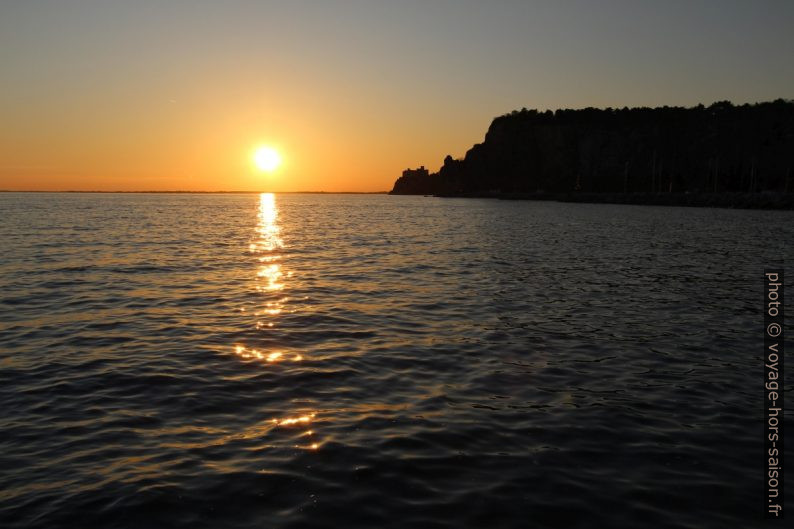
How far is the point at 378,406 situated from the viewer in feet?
35.9

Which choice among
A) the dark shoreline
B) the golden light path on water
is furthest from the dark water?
the dark shoreline

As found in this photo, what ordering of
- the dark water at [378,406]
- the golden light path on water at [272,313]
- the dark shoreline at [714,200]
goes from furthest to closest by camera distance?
the dark shoreline at [714,200], the golden light path on water at [272,313], the dark water at [378,406]

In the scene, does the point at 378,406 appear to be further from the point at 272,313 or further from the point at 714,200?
the point at 714,200

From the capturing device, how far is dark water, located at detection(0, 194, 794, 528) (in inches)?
293

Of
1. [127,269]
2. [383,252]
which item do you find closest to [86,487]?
[127,269]

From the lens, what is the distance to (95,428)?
9.69 m

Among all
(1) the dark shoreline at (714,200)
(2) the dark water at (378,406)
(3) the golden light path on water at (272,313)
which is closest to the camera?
(2) the dark water at (378,406)

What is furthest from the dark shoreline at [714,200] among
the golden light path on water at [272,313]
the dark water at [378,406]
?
the golden light path on water at [272,313]

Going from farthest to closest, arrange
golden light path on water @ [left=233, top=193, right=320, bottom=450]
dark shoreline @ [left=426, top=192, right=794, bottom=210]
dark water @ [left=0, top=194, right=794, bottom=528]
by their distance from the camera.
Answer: dark shoreline @ [left=426, top=192, right=794, bottom=210] < golden light path on water @ [left=233, top=193, right=320, bottom=450] < dark water @ [left=0, top=194, right=794, bottom=528]

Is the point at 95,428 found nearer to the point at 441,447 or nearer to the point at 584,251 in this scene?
the point at 441,447

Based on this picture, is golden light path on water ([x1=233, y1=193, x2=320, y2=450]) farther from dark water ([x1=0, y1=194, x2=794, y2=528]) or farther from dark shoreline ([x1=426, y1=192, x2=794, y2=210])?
dark shoreline ([x1=426, y1=192, x2=794, y2=210])

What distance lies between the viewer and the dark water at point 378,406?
7445mm

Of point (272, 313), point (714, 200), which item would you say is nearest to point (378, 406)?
point (272, 313)

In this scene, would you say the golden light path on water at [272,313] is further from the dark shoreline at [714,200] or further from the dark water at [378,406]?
the dark shoreline at [714,200]
